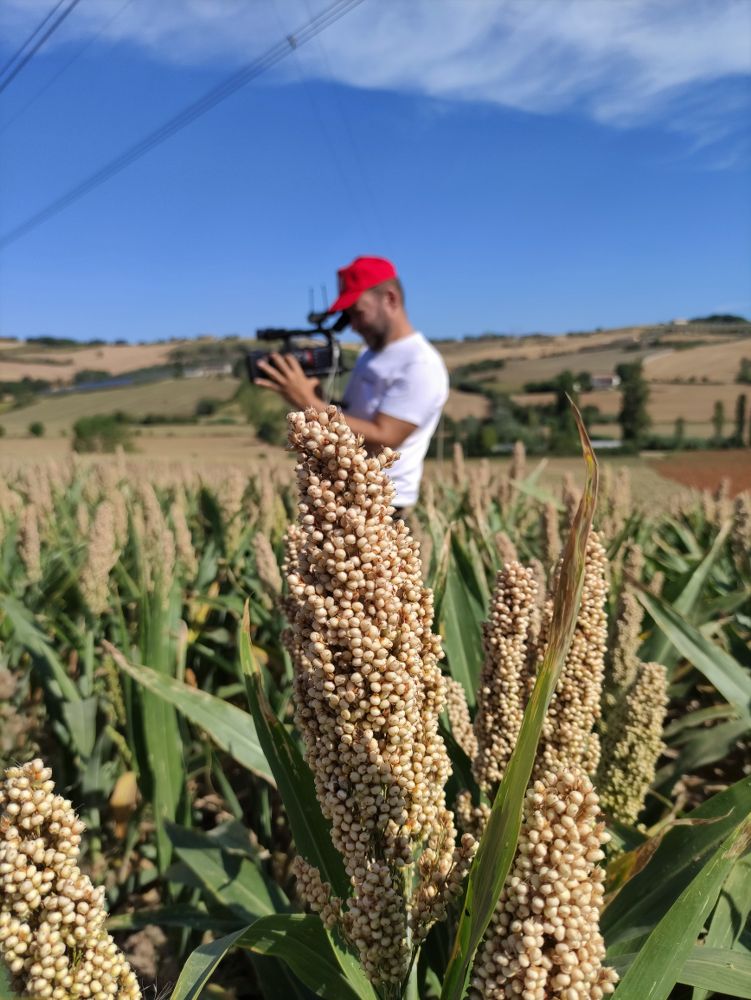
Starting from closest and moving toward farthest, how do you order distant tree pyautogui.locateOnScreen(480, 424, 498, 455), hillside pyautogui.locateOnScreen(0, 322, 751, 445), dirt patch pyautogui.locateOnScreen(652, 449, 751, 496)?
dirt patch pyautogui.locateOnScreen(652, 449, 751, 496), distant tree pyautogui.locateOnScreen(480, 424, 498, 455), hillside pyautogui.locateOnScreen(0, 322, 751, 445)

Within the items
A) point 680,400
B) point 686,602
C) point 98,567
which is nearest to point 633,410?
point 680,400

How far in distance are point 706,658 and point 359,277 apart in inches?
105

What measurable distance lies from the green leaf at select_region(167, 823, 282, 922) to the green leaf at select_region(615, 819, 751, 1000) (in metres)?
1.17

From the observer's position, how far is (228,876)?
1.86 m

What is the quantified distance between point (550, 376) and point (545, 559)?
44.6 metres

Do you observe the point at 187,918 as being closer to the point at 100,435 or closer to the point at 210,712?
the point at 210,712

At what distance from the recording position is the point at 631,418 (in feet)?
117

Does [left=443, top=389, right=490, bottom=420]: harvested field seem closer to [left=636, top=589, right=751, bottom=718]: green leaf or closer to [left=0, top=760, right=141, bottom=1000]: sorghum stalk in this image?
[left=636, top=589, right=751, bottom=718]: green leaf

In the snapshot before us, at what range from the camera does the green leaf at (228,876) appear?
72.9 inches

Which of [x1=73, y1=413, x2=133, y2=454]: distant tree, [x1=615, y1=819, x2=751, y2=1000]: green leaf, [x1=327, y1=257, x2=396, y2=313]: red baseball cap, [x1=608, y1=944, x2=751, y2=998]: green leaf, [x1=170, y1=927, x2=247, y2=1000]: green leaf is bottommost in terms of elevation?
[x1=608, y1=944, x2=751, y2=998]: green leaf

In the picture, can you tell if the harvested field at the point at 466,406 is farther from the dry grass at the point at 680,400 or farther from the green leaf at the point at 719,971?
the green leaf at the point at 719,971

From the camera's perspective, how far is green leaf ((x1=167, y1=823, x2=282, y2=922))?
6.07 feet

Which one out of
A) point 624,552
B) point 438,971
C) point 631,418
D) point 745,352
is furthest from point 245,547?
point 745,352

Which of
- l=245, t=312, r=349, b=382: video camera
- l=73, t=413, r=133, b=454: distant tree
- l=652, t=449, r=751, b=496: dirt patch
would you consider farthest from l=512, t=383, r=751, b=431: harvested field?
l=245, t=312, r=349, b=382: video camera
